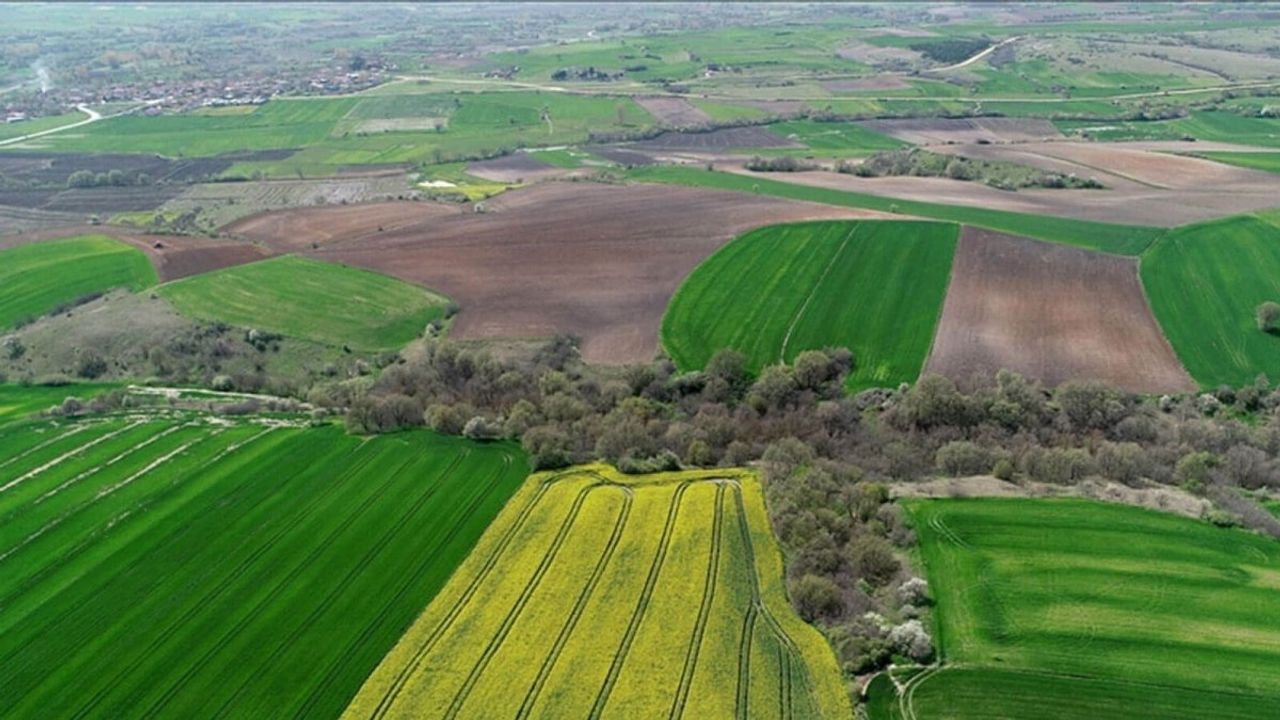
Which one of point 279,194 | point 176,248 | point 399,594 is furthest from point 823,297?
point 279,194

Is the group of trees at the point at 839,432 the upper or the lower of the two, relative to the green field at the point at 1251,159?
lower

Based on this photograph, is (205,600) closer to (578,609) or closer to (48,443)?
(578,609)

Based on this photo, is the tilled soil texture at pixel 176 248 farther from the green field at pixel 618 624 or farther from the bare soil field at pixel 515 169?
the green field at pixel 618 624

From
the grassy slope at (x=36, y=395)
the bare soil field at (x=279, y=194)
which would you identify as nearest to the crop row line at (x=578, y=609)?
the grassy slope at (x=36, y=395)

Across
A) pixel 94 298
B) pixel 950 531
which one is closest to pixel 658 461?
pixel 950 531

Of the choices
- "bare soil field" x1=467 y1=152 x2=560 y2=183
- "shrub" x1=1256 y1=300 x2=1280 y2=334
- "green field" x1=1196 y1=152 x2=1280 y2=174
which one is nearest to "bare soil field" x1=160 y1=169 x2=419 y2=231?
"bare soil field" x1=467 y1=152 x2=560 y2=183
